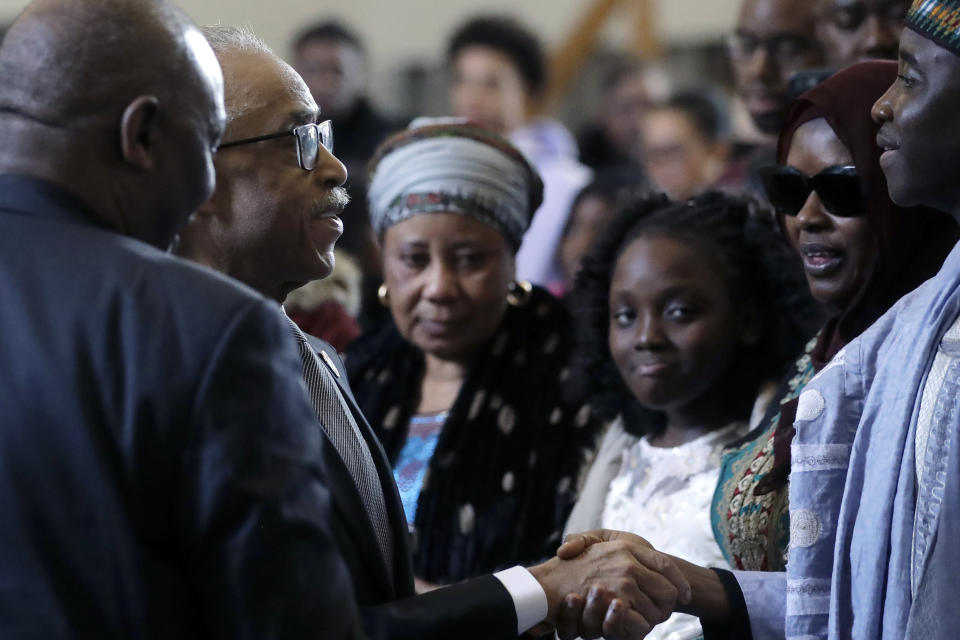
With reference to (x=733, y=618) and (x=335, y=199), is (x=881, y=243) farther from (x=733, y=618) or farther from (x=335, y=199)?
(x=335, y=199)

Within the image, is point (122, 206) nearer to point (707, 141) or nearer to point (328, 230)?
point (328, 230)

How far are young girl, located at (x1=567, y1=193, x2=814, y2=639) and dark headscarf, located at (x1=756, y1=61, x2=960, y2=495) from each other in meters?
0.37

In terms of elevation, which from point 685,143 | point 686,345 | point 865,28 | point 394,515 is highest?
point 685,143

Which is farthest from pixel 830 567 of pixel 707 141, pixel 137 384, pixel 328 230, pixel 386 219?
pixel 707 141

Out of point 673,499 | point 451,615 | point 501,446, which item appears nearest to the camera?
point 451,615

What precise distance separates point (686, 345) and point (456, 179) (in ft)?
3.04

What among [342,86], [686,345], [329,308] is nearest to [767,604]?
[686,345]

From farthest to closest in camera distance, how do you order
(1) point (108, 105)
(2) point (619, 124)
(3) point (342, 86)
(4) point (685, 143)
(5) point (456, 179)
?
(2) point (619, 124), (4) point (685, 143), (3) point (342, 86), (5) point (456, 179), (1) point (108, 105)

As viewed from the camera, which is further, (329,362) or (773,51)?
(773,51)

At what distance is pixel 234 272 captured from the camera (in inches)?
96.6

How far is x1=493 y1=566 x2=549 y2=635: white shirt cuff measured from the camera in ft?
7.36

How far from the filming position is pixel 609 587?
2.54 m

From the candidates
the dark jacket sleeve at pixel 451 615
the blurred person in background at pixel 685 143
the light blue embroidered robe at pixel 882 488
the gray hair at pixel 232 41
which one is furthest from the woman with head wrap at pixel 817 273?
the blurred person in background at pixel 685 143

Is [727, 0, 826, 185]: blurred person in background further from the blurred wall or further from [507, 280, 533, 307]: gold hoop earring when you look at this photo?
the blurred wall
